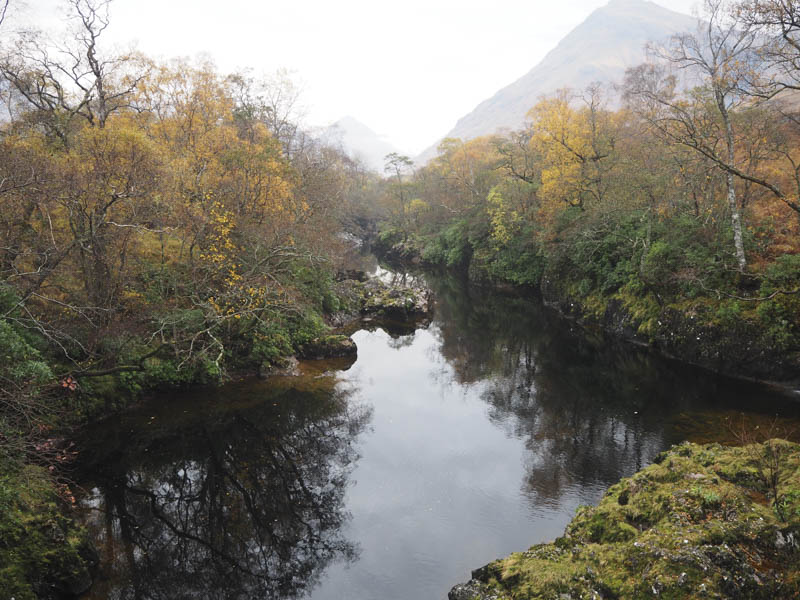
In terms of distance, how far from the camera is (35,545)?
26.2 feet

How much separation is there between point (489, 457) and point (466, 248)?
3623cm

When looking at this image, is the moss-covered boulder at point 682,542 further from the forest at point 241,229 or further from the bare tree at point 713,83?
the bare tree at point 713,83

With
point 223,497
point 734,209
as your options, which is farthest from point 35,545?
point 734,209

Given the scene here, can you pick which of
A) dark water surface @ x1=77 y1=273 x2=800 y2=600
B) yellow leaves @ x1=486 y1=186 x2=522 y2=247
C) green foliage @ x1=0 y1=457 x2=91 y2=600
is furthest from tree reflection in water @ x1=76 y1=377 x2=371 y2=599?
yellow leaves @ x1=486 y1=186 x2=522 y2=247

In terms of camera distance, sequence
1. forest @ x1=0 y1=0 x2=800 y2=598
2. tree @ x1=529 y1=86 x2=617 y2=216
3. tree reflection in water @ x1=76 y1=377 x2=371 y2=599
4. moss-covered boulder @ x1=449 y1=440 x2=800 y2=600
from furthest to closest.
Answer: tree @ x1=529 y1=86 x2=617 y2=216 < forest @ x1=0 y1=0 x2=800 y2=598 < tree reflection in water @ x1=76 y1=377 x2=371 y2=599 < moss-covered boulder @ x1=449 y1=440 x2=800 y2=600

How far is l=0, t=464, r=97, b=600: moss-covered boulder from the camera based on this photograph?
24.6ft

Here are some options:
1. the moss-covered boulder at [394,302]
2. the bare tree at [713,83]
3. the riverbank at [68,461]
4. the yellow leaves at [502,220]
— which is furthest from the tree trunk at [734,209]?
the yellow leaves at [502,220]

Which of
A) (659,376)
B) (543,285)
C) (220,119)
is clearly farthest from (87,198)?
(543,285)

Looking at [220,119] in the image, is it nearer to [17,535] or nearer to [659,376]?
[17,535]

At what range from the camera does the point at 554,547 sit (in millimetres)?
8305

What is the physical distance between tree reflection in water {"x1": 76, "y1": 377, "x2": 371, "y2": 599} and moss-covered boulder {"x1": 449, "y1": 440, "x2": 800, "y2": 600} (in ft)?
14.3

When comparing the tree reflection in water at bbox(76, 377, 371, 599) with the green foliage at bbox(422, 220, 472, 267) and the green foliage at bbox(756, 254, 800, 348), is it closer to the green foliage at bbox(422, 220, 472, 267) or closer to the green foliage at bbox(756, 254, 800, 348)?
the green foliage at bbox(756, 254, 800, 348)

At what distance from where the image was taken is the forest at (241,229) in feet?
38.5

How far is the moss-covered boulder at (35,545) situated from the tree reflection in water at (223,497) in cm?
65
